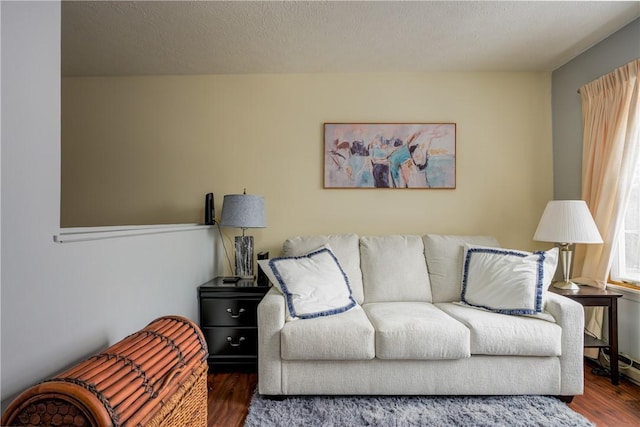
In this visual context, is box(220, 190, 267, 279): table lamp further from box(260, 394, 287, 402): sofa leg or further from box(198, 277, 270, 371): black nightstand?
box(260, 394, 287, 402): sofa leg

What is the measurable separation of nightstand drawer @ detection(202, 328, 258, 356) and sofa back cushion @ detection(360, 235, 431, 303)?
94 centimetres

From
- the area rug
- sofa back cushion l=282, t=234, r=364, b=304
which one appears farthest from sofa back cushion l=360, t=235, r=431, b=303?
the area rug

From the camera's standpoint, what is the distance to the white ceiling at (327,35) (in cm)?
242

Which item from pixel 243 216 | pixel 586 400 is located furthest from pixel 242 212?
pixel 586 400

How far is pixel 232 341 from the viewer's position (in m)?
2.84

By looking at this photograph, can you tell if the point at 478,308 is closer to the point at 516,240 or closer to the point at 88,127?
the point at 516,240

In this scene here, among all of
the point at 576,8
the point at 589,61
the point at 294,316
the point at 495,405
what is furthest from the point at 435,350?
the point at 589,61

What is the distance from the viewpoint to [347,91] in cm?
347

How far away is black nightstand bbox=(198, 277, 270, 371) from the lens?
2.83 metres

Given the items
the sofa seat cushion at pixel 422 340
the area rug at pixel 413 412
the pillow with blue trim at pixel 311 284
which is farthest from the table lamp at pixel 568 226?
the pillow with blue trim at pixel 311 284

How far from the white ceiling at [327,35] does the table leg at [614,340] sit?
76.3 inches

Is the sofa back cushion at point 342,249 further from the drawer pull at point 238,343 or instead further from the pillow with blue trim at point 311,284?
the drawer pull at point 238,343

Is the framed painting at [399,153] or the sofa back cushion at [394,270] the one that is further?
the framed painting at [399,153]

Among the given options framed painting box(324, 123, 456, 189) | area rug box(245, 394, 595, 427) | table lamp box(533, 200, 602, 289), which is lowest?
area rug box(245, 394, 595, 427)
